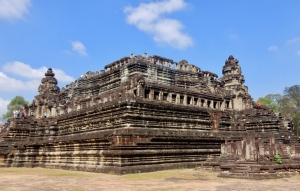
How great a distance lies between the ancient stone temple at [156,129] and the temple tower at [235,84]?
0.39 ft

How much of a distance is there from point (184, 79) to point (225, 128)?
9.64m

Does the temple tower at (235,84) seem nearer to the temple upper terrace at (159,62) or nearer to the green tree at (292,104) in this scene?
the temple upper terrace at (159,62)

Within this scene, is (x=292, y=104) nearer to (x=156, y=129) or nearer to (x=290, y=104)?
(x=290, y=104)

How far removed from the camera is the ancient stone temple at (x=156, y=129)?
749 inches

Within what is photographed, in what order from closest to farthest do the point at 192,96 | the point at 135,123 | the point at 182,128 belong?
the point at 135,123 < the point at 182,128 < the point at 192,96

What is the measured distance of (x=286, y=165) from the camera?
17.0 m

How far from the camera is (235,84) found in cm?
3503

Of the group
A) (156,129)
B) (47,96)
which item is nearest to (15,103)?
(47,96)

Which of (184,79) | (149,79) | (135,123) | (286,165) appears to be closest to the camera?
(286,165)

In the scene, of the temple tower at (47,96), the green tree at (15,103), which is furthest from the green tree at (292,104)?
the green tree at (15,103)

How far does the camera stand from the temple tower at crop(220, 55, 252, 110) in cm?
3309

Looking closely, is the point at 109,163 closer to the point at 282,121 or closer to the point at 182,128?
the point at 182,128

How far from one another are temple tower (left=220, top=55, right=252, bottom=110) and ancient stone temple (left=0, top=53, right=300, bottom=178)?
12 centimetres

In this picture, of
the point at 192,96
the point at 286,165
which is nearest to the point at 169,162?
the point at 286,165
